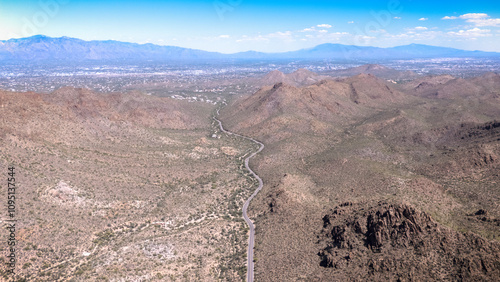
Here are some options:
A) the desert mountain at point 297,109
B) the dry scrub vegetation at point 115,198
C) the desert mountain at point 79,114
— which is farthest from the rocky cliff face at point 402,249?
the desert mountain at point 297,109

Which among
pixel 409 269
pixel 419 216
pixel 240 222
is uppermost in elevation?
pixel 419 216

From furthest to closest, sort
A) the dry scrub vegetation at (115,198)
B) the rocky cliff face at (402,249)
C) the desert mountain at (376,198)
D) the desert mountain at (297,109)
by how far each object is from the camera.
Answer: the desert mountain at (297,109), the dry scrub vegetation at (115,198), the desert mountain at (376,198), the rocky cliff face at (402,249)

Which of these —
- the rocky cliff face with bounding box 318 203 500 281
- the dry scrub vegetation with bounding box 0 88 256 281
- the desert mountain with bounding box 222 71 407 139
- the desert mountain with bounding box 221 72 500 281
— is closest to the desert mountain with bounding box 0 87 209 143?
the dry scrub vegetation with bounding box 0 88 256 281

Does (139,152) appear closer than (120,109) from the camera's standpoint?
Yes

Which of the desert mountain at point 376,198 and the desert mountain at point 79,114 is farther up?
the desert mountain at point 79,114

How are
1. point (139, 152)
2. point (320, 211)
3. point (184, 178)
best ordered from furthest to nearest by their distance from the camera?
point (139, 152) < point (184, 178) < point (320, 211)

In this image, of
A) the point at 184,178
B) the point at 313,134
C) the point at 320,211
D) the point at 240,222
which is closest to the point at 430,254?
the point at 320,211

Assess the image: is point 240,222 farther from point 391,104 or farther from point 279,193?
point 391,104

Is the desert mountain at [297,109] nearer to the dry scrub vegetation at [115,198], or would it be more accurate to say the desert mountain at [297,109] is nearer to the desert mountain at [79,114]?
the desert mountain at [79,114]
